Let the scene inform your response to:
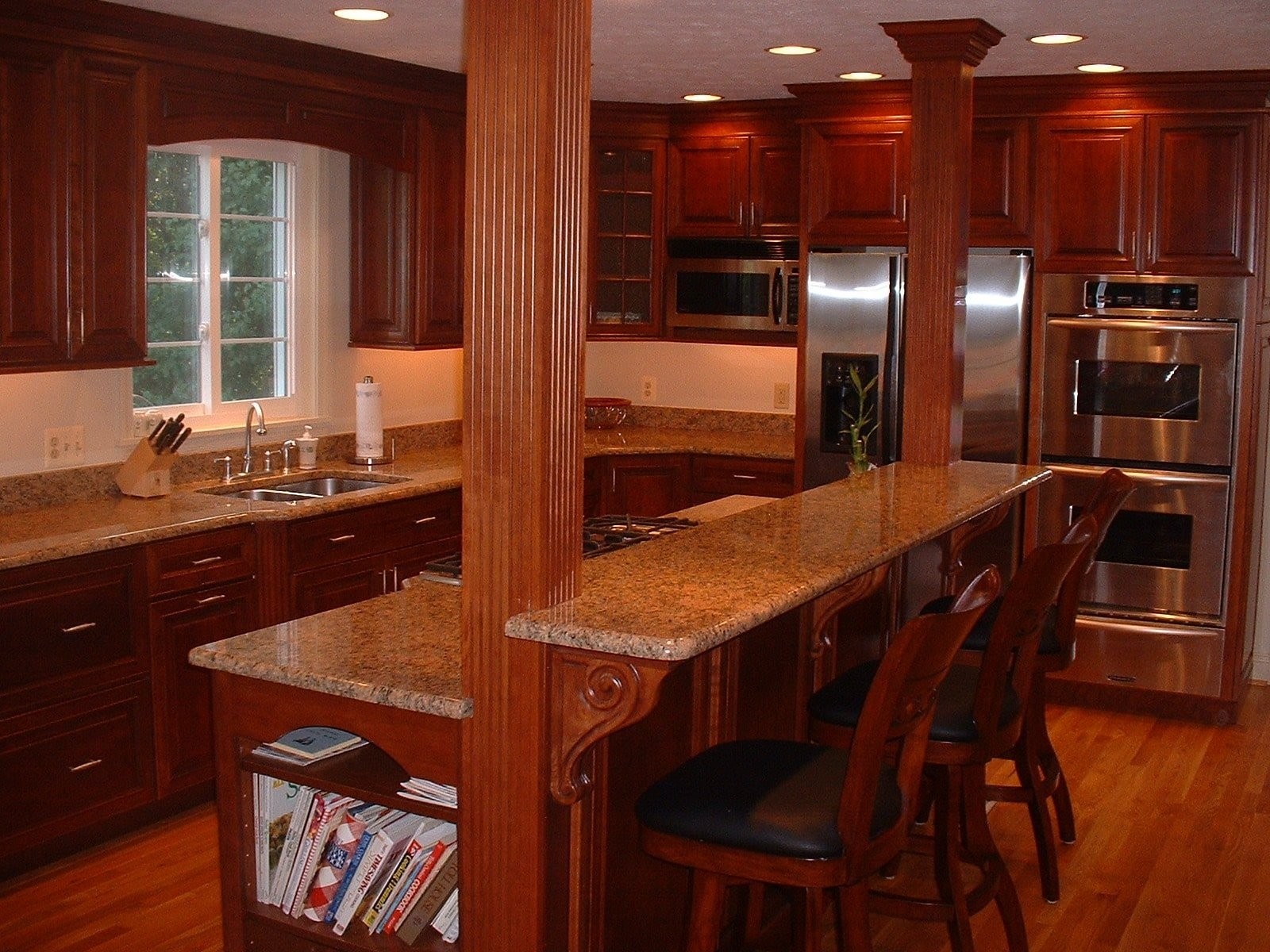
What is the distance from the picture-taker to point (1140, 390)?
18.1 feet

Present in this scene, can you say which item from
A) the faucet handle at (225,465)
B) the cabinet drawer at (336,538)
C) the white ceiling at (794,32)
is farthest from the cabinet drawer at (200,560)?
the white ceiling at (794,32)

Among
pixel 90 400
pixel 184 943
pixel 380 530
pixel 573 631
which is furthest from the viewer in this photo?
pixel 380 530

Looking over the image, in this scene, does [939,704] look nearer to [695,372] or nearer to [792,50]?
[792,50]

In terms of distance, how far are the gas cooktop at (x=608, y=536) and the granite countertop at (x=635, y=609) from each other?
161mm

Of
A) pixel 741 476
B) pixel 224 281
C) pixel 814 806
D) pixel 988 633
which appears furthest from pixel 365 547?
pixel 814 806

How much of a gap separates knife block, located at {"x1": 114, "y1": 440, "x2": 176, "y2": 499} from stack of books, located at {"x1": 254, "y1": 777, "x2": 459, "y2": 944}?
2.19 m

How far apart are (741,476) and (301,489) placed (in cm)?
193

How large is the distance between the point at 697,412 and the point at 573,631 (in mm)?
4692

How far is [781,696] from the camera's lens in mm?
3475

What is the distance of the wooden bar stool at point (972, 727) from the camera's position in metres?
3.03

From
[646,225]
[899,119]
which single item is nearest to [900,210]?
[899,119]

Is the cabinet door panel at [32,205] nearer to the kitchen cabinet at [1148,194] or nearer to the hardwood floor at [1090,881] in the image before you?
the hardwood floor at [1090,881]

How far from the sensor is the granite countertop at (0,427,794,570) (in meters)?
3.96

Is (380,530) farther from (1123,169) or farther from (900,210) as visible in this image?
(1123,169)
